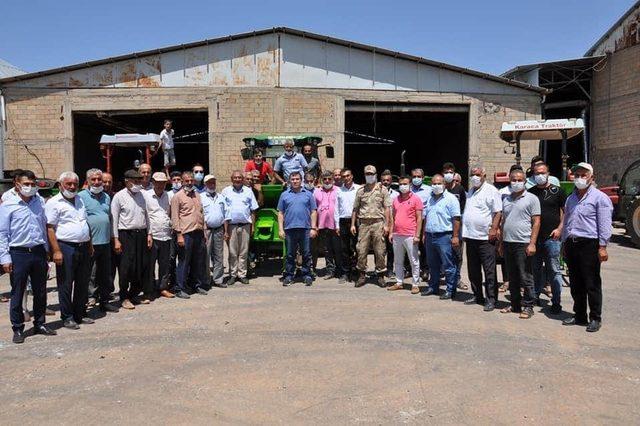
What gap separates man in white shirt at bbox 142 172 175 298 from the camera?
6766 mm

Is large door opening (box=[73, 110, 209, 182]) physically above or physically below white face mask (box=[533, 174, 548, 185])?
above

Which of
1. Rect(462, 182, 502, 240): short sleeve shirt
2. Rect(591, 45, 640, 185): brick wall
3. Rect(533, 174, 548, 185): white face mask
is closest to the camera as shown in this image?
Rect(533, 174, 548, 185): white face mask

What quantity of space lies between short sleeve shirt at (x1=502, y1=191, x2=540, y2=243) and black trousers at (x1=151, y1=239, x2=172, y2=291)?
4.53 meters

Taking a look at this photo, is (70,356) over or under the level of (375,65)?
under

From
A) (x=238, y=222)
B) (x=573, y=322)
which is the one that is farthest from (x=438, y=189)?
(x=238, y=222)

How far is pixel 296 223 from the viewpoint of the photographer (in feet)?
25.7

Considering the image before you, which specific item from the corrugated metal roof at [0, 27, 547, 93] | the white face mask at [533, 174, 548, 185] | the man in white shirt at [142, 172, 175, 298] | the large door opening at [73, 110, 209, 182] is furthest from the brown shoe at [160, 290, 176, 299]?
the corrugated metal roof at [0, 27, 547, 93]

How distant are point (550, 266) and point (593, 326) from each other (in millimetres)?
937

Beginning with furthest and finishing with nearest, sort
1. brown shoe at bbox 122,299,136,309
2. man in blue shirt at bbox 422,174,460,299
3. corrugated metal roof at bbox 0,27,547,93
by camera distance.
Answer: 1. corrugated metal roof at bbox 0,27,547,93
2. man in blue shirt at bbox 422,174,460,299
3. brown shoe at bbox 122,299,136,309

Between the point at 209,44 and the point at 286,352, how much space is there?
42.1 feet

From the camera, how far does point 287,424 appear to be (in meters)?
3.45

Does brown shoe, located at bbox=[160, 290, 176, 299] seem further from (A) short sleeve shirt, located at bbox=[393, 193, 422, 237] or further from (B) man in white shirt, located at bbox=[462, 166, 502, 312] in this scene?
(B) man in white shirt, located at bbox=[462, 166, 502, 312]

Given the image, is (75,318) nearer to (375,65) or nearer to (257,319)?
(257,319)

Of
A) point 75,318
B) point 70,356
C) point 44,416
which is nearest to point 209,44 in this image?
point 75,318
